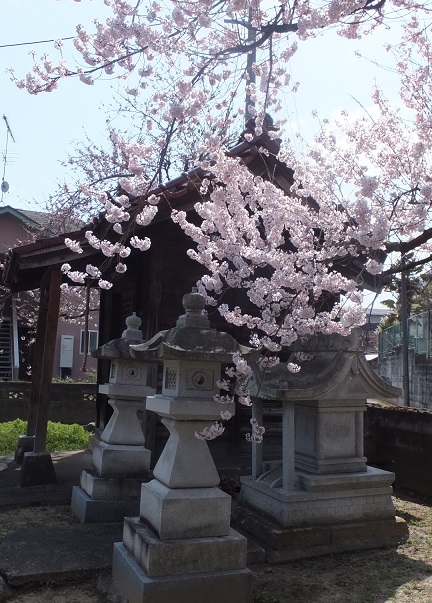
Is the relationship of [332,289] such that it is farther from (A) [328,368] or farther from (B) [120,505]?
(B) [120,505]

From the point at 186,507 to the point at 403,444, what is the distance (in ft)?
18.8

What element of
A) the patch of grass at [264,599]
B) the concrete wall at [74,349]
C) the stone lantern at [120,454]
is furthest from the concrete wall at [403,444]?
the concrete wall at [74,349]

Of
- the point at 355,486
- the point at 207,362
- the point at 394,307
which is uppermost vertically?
the point at 394,307

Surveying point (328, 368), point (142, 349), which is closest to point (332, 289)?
point (328, 368)

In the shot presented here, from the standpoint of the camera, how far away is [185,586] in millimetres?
4000

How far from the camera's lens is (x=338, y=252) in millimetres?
5078

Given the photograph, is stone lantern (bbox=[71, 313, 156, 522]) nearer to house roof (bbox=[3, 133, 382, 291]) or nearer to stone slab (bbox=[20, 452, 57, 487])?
stone slab (bbox=[20, 452, 57, 487])

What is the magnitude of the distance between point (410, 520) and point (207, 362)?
168 inches

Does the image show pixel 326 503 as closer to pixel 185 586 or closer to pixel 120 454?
pixel 185 586

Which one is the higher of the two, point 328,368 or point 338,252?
point 338,252

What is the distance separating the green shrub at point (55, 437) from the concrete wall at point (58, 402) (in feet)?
5.79

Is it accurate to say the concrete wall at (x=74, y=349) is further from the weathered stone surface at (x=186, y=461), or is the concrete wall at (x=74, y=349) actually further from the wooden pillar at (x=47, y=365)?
the weathered stone surface at (x=186, y=461)

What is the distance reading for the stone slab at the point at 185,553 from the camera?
4043 millimetres

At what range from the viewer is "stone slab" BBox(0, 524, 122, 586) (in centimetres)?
459
